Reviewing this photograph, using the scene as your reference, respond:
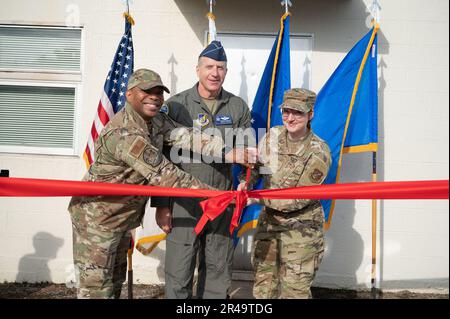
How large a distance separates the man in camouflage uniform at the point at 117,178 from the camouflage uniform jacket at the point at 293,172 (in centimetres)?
53

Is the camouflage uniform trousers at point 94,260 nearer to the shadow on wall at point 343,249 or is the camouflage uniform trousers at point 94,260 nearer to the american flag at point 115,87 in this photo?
the american flag at point 115,87

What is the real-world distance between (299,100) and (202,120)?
0.73m

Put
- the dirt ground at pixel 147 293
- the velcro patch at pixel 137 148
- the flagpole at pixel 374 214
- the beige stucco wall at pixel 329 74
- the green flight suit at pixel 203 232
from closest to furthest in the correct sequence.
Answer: the velcro patch at pixel 137 148 < the green flight suit at pixel 203 232 < the flagpole at pixel 374 214 < the dirt ground at pixel 147 293 < the beige stucco wall at pixel 329 74

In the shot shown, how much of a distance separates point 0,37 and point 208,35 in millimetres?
2278

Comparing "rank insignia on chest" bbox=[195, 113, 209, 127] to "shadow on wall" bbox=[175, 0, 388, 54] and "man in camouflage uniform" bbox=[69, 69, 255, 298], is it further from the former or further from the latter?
"shadow on wall" bbox=[175, 0, 388, 54]

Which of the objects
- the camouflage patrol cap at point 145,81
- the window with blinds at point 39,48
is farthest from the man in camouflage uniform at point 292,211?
the window with blinds at point 39,48

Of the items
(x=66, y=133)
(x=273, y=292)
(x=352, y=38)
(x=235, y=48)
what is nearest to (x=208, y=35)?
(x=235, y=48)

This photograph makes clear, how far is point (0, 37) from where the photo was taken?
4766mm

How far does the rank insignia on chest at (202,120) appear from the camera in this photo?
329cm

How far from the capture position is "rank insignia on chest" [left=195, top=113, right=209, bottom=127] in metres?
3.29

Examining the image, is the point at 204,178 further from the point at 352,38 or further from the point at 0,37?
the point at 0,37

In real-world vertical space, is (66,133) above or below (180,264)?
above

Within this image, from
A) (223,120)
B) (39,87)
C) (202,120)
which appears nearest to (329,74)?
(223,120)

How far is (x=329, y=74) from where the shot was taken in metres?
4.58
